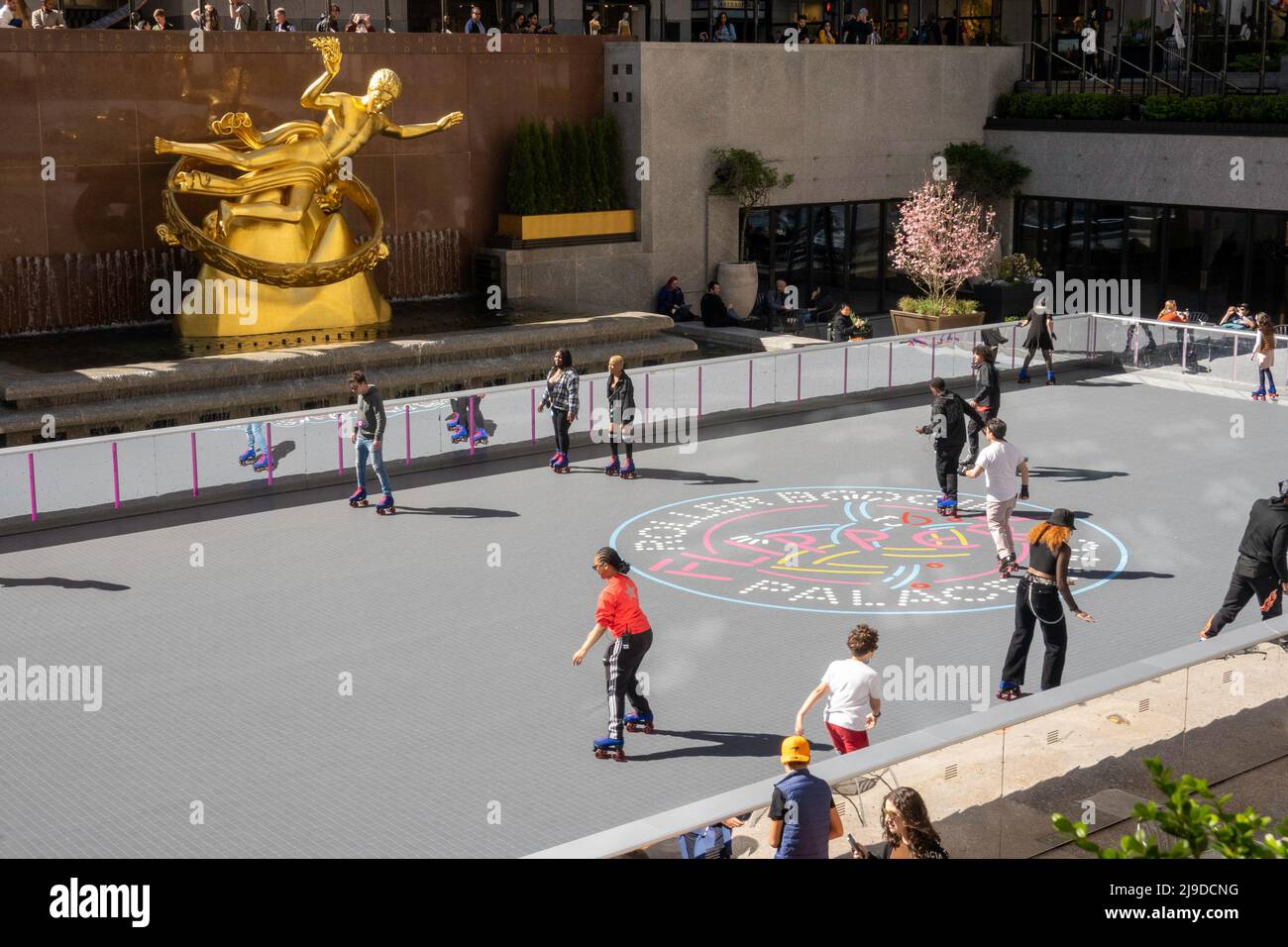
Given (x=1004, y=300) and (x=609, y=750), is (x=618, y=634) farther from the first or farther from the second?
(x=1004, y=300)

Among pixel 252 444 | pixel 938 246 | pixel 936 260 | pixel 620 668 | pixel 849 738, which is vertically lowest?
pixel 849 738

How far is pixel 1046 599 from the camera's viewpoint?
36.0 ft

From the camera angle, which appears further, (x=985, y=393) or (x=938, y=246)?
(x=938, y=246)

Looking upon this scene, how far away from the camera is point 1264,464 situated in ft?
61.6

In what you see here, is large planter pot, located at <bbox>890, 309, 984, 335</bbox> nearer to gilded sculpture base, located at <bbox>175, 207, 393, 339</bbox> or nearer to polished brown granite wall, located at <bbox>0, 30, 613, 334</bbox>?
polished brown granite wall, located at <bbox>0, 30, 613, 334</bbox>

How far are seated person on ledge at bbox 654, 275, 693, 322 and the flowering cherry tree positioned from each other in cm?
434

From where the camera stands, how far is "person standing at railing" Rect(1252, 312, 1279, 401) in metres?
22.2

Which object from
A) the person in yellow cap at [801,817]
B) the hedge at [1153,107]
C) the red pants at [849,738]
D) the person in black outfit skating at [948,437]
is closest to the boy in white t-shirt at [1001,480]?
the person in black outfit skating at [948,437]

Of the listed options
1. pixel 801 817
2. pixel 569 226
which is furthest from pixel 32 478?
pixel 569 226

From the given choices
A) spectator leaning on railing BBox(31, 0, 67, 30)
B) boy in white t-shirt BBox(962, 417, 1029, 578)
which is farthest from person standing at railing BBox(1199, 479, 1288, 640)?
spectator leaning on railing BBox(31, 0, 67, 30)

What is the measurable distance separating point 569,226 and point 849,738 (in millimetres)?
21413

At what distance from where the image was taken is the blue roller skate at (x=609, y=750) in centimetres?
1032
